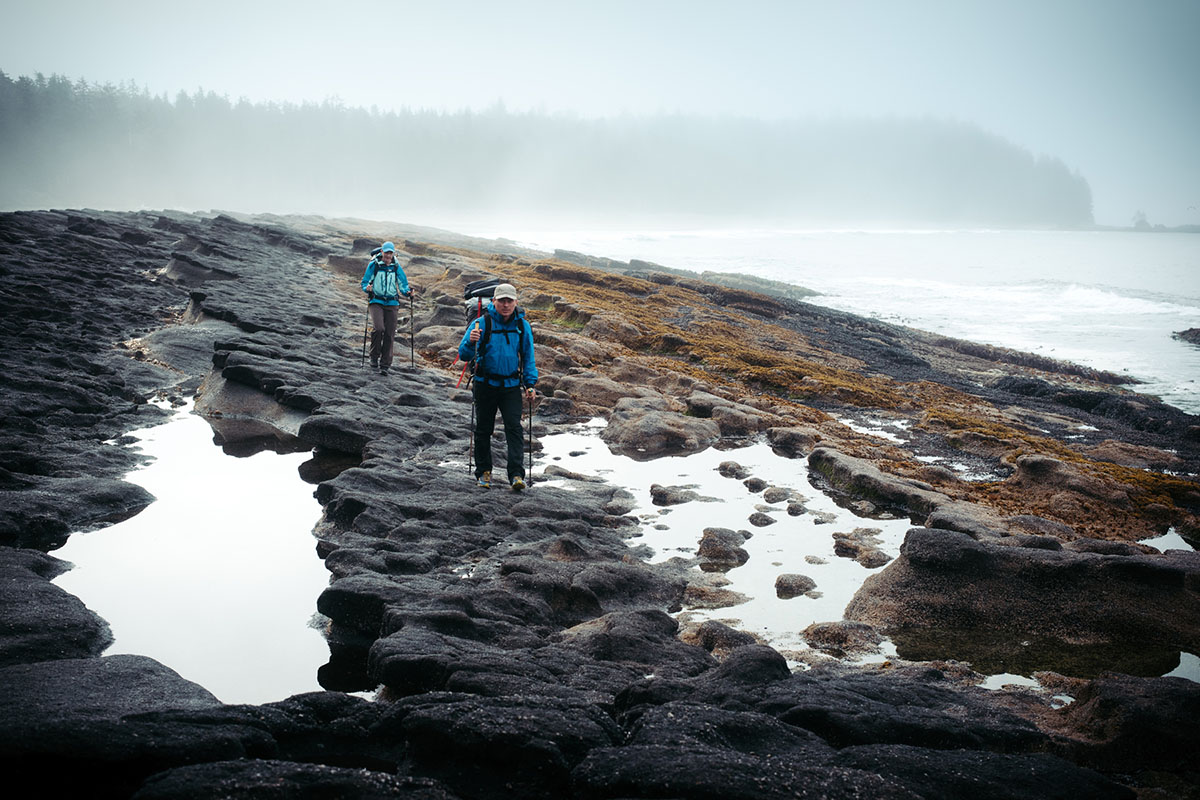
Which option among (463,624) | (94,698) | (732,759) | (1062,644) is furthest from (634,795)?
(1062,644)

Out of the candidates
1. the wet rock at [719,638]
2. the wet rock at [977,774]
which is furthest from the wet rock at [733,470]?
the wet rock at [977,774]

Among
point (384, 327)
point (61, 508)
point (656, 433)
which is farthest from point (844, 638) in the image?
point (384, 327)

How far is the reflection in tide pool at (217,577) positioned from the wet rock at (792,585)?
5.38 m

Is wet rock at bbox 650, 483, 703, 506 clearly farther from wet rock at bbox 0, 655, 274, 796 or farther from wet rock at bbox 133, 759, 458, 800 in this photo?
wet rock at bbox 133, 759, 458, 800

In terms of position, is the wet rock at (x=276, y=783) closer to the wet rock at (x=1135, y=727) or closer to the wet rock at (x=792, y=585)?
the wet rock at (x=1135, y=727)

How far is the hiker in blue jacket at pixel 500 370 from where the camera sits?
39.0ft

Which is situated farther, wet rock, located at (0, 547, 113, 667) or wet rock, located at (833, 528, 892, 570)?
wet rock, located at (833, 528, 892, 570)

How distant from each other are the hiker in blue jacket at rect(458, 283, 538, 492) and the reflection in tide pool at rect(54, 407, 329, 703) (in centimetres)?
281

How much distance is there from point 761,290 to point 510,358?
2304 inches

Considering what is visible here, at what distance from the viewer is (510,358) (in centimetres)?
1205

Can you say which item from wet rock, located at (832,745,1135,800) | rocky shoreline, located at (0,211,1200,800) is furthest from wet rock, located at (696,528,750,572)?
wet rock, located at (832,745,1135,800)

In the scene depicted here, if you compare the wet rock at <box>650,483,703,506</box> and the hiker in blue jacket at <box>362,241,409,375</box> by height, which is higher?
the hiker in blue jacket at <box>362,241,409,375</box>

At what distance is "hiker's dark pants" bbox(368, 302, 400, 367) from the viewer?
19.6m

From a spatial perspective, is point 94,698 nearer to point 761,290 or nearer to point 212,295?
point 212,295
